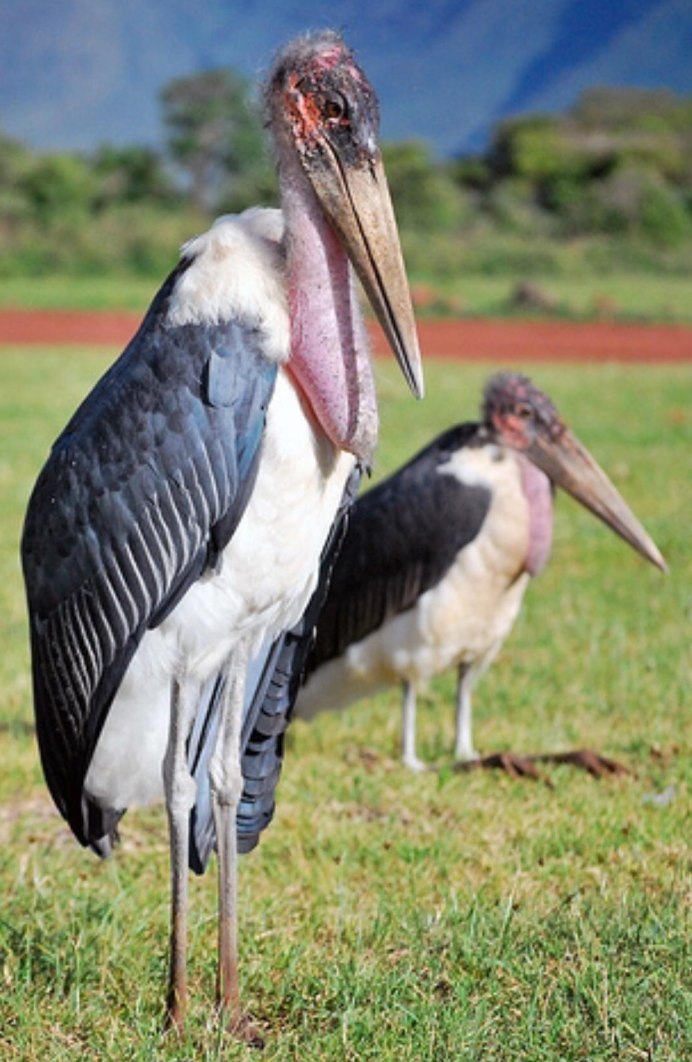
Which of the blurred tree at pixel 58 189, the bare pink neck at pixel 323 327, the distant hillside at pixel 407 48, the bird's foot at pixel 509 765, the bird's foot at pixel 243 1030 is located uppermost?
the distant hillside at pixel 407 48

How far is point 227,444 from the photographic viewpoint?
8.50 ft

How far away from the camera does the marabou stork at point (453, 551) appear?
491 cm

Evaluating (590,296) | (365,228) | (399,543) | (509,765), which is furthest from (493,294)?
(365,228)

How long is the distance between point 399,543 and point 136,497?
2315mm

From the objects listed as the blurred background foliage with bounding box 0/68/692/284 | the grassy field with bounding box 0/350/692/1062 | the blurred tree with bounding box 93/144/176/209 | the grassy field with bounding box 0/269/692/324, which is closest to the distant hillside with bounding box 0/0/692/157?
the blurred background foliage with bounding box 0/68/692/284

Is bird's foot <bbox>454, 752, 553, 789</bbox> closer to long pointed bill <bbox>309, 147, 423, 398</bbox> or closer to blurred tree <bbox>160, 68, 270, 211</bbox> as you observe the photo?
long pointed bill <bbox>309, 147, 423, 398</bbox>

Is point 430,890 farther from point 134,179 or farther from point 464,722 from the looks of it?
point 134,179

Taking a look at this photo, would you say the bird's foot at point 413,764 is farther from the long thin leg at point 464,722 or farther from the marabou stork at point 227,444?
the marabou stork at point 227,444

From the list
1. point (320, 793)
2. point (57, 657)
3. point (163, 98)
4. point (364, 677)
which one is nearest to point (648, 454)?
point (364, 677)

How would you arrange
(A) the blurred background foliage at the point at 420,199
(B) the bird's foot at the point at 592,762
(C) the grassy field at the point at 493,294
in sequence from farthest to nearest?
(A) the blurred background foliage at the point at 420,199, (C) the grassy field at the point at 493,294, (B) the bird's foot at the point at 592,762

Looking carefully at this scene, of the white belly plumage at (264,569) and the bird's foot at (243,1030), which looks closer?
the white belly plumage at (264,569)

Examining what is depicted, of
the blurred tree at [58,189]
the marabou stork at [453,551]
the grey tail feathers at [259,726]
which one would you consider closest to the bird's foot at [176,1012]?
the grey tail feathers at [259,726]

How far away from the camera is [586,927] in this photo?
320cm

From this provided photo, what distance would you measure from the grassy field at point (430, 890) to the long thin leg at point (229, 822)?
54mm
